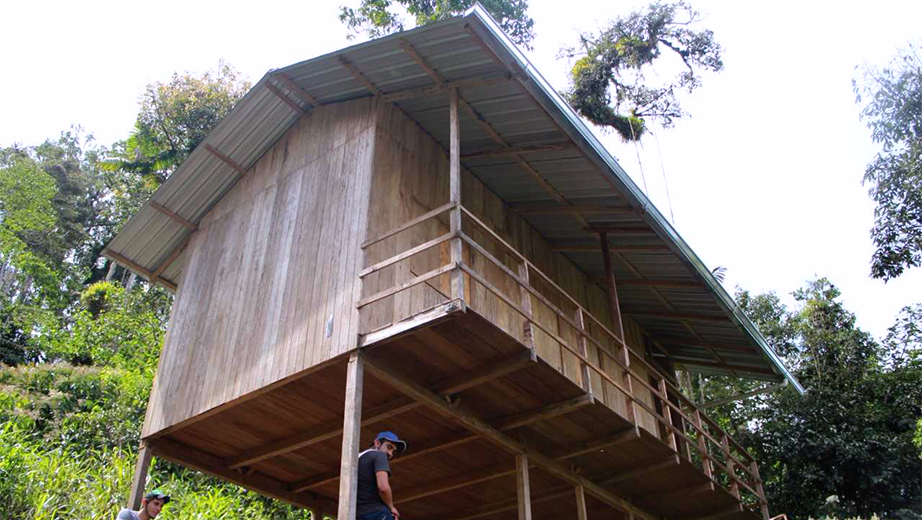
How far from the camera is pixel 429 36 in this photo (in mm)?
9695

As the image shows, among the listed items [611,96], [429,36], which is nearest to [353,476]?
[429,36]

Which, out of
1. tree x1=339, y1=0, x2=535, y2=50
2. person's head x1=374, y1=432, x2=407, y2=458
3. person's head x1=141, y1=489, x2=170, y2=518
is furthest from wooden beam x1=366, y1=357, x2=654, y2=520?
tree x1=339, y1=0, x2=535, y2=50

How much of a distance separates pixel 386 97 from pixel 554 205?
3694 millimetres

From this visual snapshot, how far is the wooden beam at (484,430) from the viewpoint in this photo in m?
9.09

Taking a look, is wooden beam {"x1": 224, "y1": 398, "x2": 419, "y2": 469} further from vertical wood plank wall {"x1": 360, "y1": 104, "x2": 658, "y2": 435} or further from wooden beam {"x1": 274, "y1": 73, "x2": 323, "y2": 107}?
wooden beam {"x1": 274, "y1": 73, "x2": 323, "y2": 107}

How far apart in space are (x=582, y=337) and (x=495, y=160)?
3218mm

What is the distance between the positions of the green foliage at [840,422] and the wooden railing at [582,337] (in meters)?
8.06

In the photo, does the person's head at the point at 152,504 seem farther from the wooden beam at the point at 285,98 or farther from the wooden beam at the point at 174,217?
the wooden beam at the point at 174,217

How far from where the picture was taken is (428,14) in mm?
28328

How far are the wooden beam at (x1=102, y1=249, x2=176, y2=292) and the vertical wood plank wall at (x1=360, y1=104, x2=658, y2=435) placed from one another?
5.74 meters

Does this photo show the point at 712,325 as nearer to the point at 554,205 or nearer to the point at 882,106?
the point at 554,205

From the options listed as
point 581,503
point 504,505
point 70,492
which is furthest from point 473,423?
point 70,492

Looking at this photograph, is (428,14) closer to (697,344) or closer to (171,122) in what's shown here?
(171,122)

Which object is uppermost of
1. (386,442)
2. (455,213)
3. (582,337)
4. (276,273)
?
(276,273)
